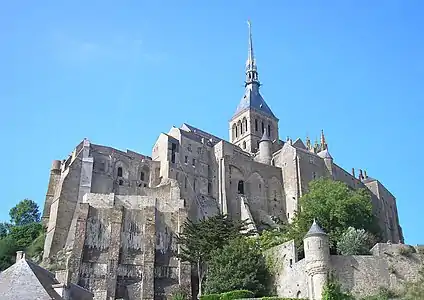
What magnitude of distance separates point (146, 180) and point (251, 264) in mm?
26926

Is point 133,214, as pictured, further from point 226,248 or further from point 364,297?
point 364,297

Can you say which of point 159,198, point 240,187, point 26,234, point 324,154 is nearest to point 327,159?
point 324,154

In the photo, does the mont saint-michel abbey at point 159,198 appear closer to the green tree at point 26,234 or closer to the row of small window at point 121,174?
the row of small window at point 121,174

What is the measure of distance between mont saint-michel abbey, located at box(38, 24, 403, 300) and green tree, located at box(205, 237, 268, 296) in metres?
6.24

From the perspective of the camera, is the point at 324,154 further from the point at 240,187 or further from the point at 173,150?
the point at 173,150

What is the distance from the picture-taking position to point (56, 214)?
57281 mm

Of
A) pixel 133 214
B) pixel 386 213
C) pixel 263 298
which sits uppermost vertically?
pixel 386 213

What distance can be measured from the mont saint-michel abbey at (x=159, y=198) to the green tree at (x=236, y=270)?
6245mm

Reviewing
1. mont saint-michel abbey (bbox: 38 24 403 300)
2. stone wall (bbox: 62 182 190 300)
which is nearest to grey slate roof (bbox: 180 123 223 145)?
mont saint-michel abbey (bbox: 38 24 403 300)

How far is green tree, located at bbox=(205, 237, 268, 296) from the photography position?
3931 centimetres

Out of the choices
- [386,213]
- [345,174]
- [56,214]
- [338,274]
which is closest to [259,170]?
[345,174]

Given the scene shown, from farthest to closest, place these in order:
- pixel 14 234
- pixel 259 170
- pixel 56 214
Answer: pixel 259 170 → pixel 14 234 → pixel 56 214

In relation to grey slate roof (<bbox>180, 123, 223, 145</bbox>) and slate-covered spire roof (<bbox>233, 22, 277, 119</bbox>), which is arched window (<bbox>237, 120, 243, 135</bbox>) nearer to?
slate-covered spire roof (<bbox>233, 22, 277, 119</bbox>)

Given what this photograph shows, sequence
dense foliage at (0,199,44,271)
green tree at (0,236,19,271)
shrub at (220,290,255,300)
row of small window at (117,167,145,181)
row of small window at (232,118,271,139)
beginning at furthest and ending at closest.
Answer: row of small window at (232,118,271,139) < row of small window at (117,167,145,181) < dense foliage at (0,199,44,271) < green tree at (0,236,19,271) < shrub at (220,290,255,300)
